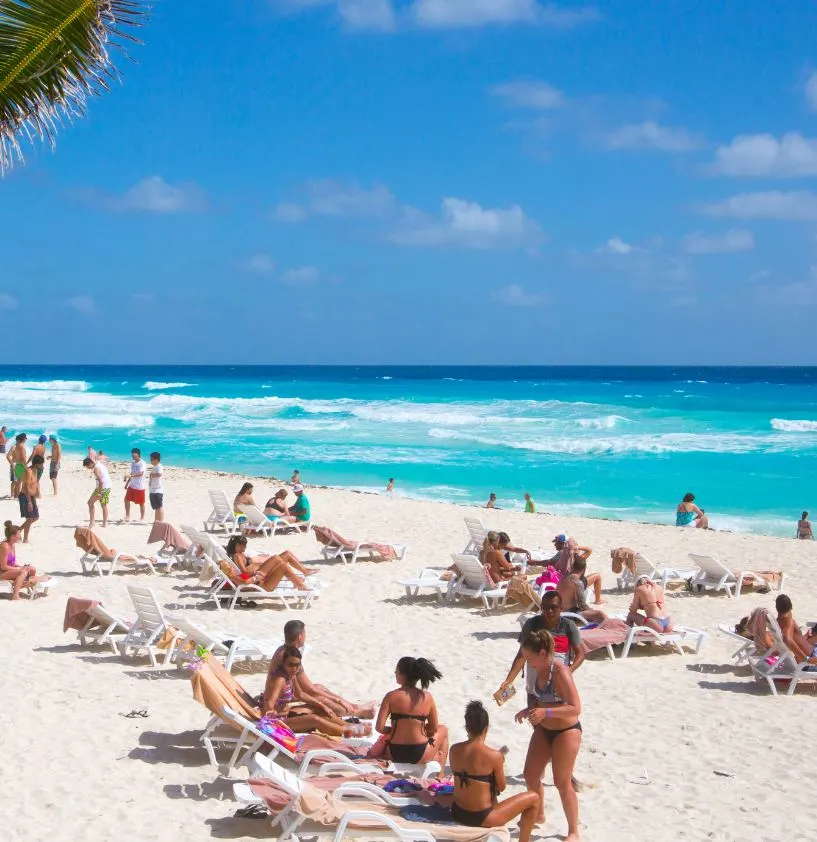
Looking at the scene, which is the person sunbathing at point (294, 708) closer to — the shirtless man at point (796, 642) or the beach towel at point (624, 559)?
the shirtless man at point (796, 642)

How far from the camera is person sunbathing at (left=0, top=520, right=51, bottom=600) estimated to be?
1079 cm

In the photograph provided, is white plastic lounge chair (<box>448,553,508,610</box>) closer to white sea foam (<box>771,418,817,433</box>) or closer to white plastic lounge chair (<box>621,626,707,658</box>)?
white plastic lounge chair (<box>621,626,707,658</box>)

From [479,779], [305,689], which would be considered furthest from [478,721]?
[305,689]

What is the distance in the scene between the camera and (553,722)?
5062 mm

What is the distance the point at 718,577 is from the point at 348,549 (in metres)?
4.98

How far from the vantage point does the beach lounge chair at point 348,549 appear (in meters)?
13.8

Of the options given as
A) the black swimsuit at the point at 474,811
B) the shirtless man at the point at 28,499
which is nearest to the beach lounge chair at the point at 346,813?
the black swimsuit at the point at 474,811

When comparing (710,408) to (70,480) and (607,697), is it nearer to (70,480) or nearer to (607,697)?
(70,480)

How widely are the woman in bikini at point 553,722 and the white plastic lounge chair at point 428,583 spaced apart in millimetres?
6321

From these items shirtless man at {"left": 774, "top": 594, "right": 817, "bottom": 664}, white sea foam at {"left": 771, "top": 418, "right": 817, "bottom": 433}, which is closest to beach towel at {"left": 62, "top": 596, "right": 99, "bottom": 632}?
shirtless man at {"left": 774, "top": 594, "right": 817, "bottom": 664}

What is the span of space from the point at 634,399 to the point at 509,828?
69.5 metres

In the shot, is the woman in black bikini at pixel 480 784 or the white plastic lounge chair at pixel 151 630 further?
the white plastic lounge chair at pixel 151 630

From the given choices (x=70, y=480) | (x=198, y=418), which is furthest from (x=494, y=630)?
(x=198, y=418)

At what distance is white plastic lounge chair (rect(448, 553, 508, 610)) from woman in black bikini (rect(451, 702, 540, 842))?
6.17m
